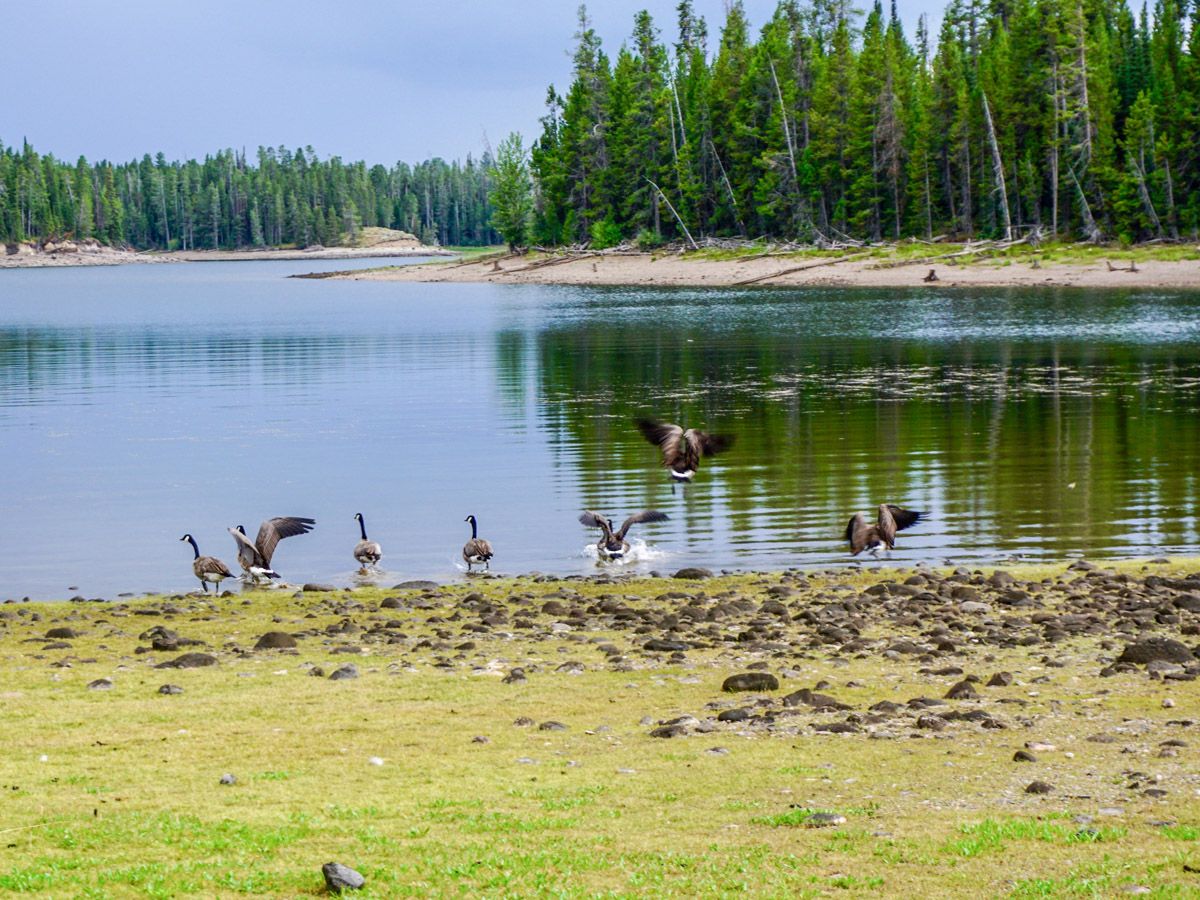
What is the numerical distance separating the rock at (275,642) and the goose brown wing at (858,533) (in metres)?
9.45

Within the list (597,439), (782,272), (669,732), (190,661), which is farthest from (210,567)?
(782,272)

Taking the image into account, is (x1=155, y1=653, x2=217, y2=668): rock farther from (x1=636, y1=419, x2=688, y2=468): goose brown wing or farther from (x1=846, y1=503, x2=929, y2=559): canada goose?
(x1=846, y1=503, x2=929, y2=559): canada goose

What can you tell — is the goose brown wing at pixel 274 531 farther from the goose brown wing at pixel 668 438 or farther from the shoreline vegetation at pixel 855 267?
the shoreline vegetation at pixel 855 267

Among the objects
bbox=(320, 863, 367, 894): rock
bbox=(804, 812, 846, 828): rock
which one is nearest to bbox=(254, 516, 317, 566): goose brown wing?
bbox=(804, 812, 846, 828): rock

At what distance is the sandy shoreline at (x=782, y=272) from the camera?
9838cm

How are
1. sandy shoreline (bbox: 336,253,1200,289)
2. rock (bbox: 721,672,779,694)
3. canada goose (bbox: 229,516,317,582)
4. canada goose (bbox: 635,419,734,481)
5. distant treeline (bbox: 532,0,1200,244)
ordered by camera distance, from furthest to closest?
distant treeline (bbox: 532,0,1200,244) < sandy shoreline (bbox: 336,253,1200,289) < canada goose (bbox: 635,419,734,481) < canada goose (bbox: 229,516,317,582) < rock (bbox: 721,672,779,694)

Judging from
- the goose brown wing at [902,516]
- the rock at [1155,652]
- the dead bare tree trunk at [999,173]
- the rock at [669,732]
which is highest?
the dead bare tree trunk at [999,173]

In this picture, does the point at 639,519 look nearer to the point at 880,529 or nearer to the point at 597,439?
the point at 880,529

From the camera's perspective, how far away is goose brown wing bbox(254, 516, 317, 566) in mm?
22719

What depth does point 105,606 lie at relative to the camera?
20188mm

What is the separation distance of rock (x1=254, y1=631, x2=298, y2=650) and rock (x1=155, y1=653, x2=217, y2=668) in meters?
0.96

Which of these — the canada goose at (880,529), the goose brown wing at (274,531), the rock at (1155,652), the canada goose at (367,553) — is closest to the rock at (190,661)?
the goose brown wing at (274,531)

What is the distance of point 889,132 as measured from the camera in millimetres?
132250

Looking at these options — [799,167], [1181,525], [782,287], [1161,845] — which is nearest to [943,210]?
[799,167]
